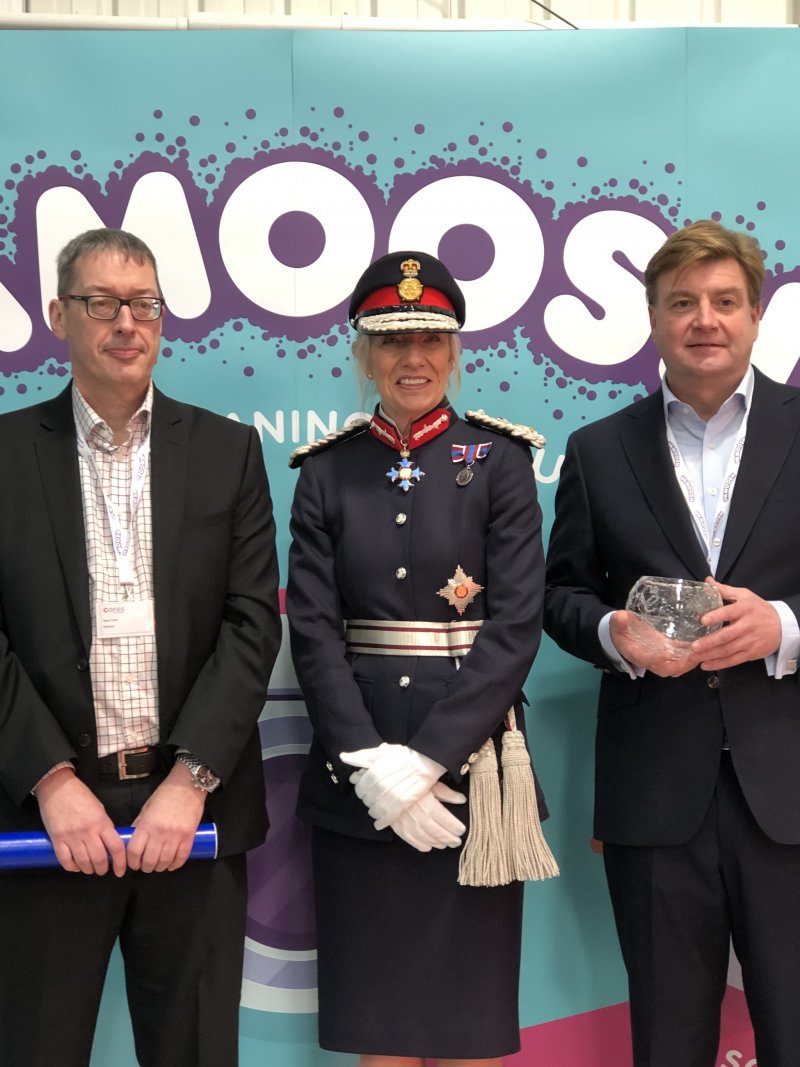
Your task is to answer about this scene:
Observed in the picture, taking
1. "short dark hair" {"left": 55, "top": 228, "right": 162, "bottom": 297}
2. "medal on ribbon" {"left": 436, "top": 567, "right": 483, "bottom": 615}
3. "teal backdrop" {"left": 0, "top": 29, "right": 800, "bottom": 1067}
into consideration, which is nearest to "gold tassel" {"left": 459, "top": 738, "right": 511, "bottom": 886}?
"medal on ribbon" {"left": 436, "top": 567, "right": 483, "bottom": 615}

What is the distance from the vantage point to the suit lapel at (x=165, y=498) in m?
2.33

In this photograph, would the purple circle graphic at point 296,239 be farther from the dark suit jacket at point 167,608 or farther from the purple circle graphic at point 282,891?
the purple circle graphic at point 282,891

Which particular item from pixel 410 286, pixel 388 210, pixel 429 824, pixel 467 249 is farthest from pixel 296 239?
pixel 429 824

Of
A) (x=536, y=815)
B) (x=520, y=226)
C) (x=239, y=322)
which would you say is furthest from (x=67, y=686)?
(x=520, y=226)

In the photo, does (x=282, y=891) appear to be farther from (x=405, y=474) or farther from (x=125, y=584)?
(x=405, y=474)

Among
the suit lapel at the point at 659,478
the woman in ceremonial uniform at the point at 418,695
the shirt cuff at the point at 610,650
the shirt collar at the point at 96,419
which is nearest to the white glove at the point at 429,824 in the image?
the woman in ceremonial uniform at the point at 418,695

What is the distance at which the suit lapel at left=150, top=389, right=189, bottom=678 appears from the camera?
233 cm

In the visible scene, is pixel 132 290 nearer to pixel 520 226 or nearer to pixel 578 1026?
pixel 520 226

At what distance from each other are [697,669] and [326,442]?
3.18ft

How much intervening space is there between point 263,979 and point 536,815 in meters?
1.05

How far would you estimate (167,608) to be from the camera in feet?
7.64

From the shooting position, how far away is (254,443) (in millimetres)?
2543

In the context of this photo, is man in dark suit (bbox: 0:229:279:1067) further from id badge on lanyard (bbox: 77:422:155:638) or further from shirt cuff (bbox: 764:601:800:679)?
shirt cuff (bbox: 764:601:800:679)

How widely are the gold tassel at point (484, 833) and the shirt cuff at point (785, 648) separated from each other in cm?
62
